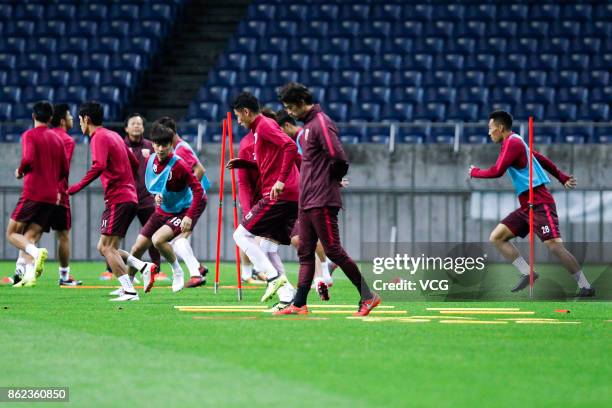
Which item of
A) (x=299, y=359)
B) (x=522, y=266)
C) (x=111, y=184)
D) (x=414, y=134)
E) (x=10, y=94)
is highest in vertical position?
(x=10, y=94)

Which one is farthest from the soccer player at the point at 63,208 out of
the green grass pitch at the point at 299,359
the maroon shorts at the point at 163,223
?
the green grass pitch at the point at 299,359

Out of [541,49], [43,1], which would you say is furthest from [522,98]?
[43,1]


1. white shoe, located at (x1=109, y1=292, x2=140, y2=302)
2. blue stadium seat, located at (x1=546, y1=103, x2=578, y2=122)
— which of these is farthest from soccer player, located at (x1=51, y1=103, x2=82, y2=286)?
blue stadium seat, located at (x1=546, y1=103, x2=578, y2=122)

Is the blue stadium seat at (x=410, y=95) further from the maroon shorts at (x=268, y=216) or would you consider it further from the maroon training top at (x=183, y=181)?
the maroon shorts at (x=268, y=216)

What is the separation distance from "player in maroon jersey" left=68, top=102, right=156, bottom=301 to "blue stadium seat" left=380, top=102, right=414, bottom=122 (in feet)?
40.1

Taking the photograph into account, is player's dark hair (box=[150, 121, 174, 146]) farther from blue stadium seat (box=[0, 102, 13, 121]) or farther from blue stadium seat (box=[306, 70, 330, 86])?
blue stadium seat (box=[0, 102, 13, 121])

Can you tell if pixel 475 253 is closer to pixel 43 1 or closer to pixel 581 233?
pixel 581 233

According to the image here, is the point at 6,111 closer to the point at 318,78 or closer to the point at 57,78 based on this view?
the point at 57,78

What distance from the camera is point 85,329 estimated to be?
9.09m

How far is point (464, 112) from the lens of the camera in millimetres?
25000

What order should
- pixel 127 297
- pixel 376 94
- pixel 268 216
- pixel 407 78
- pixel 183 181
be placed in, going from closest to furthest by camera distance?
1. pixel 268 216
2. pixel 127 297
3. pixel 183 181
4. pixel 376 94
5. pixel 407 78

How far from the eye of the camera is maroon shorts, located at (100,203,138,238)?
42.2 feet

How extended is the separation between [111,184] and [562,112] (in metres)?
13.9

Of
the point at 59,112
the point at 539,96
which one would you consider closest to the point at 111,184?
the point at 59,112
